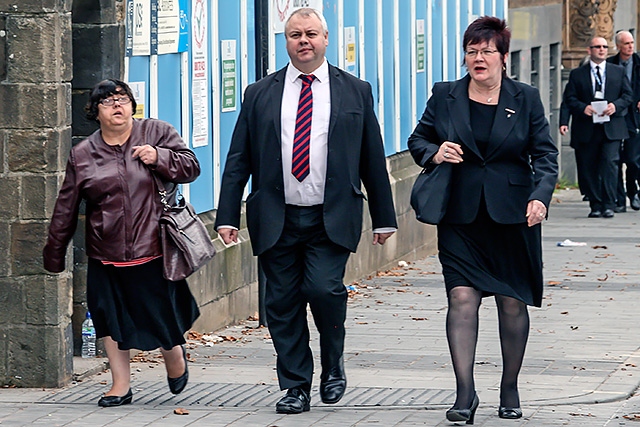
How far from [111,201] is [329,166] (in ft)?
3.35

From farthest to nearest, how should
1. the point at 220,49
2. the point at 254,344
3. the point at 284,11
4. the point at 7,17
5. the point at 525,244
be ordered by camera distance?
the point at 284,11
the point at 220,49
the point at 254,344
the point at 7,17
the point at 525,244

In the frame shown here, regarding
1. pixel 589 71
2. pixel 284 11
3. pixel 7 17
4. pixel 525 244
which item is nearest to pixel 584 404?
pixel 525 244

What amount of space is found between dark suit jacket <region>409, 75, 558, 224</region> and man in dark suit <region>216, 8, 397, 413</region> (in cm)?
43

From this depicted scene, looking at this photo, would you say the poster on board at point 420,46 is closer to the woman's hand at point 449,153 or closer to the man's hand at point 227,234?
the man's hand at point 227,234

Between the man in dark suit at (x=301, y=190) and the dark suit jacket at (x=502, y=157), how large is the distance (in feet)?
1.41

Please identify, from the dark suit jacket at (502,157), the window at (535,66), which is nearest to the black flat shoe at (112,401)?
the dark suit jacket at (502,157)

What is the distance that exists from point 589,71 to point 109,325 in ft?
38.8

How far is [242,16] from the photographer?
37.6ft

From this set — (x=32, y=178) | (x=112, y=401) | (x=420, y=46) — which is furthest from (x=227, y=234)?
(x=420, y=46)

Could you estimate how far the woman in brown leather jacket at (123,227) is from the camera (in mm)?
7883

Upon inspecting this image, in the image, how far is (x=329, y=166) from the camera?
783 cm

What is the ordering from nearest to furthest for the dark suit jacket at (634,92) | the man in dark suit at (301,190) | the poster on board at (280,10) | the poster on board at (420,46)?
1. the man in dark suit at (301,190)
2. the poster on board at (280,10)
3. the poster on board at (420,46)
4. the dark suit jacket at (634,92)

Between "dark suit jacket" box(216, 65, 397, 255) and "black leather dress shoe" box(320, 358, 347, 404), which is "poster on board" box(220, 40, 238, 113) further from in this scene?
"black leather dress shoe" box(320, 358, 347, 404)

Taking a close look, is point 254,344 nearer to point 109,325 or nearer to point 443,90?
point 109,325
